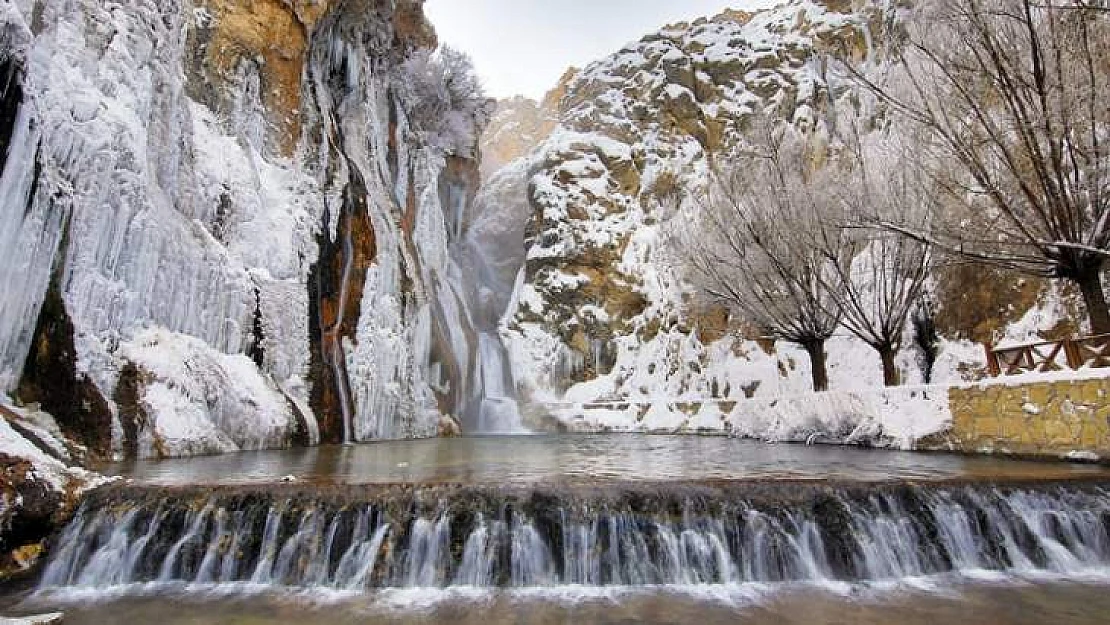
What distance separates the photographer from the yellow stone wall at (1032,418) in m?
7.48

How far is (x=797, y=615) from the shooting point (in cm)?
391

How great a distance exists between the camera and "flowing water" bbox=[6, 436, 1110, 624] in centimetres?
429

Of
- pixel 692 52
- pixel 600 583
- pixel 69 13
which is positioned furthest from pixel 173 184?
pixel 692 52

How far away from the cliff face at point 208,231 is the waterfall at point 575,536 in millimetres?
4420

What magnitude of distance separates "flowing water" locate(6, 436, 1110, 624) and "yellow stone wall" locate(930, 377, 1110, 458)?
2448 millimetres

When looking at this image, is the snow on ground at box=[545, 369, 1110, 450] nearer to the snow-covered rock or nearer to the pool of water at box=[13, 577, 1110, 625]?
the pool of water at box=[13, 577, 1110, 625]

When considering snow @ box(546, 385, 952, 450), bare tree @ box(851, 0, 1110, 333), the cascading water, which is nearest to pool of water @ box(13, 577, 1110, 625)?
bare tree @ box(851, 0, 1110, 333)

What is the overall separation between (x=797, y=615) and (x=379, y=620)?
2.89 meters

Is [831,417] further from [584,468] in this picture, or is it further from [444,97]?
[444,97]

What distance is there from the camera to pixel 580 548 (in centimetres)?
485

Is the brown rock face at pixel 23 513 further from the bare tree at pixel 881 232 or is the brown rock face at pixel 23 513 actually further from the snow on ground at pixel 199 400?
the bare tree at pixel 881 232

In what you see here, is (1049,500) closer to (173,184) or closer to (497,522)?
(497,522)

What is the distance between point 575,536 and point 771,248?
11.3 metres

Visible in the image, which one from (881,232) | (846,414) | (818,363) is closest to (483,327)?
(818,363)
